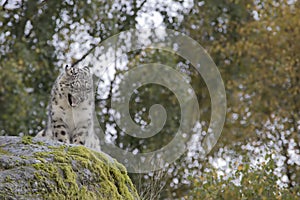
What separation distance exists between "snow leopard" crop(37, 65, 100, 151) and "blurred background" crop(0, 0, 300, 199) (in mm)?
3318

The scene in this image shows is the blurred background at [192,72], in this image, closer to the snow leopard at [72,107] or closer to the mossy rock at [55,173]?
the snow leopard at [72,107]

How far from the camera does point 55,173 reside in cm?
396

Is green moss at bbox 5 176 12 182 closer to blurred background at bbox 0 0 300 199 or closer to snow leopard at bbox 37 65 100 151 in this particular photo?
snow leopard at bbox 37 65 100 151

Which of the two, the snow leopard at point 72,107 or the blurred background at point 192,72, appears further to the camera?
the blurred background at point 192,72

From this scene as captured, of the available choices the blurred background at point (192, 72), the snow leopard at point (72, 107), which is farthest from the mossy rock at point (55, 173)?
the blurred background at point (192, 72)

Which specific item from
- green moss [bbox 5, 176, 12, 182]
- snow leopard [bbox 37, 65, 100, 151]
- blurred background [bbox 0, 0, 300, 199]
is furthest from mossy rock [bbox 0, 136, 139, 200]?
blurred background [bbox 0, 0, 300, 199]

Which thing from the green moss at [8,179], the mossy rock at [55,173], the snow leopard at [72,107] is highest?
the snow leopard at [72,107]

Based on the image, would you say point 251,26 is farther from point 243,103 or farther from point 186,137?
point 186,137

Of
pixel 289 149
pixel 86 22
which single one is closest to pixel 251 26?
pixel 289 149

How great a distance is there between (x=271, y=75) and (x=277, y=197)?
5660mm

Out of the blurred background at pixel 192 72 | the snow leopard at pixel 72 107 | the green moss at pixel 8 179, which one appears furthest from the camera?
the blurred background at pixel 192 72

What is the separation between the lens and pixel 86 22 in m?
12.0

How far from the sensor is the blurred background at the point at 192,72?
11422 mm

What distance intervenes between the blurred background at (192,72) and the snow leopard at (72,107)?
3318mm
